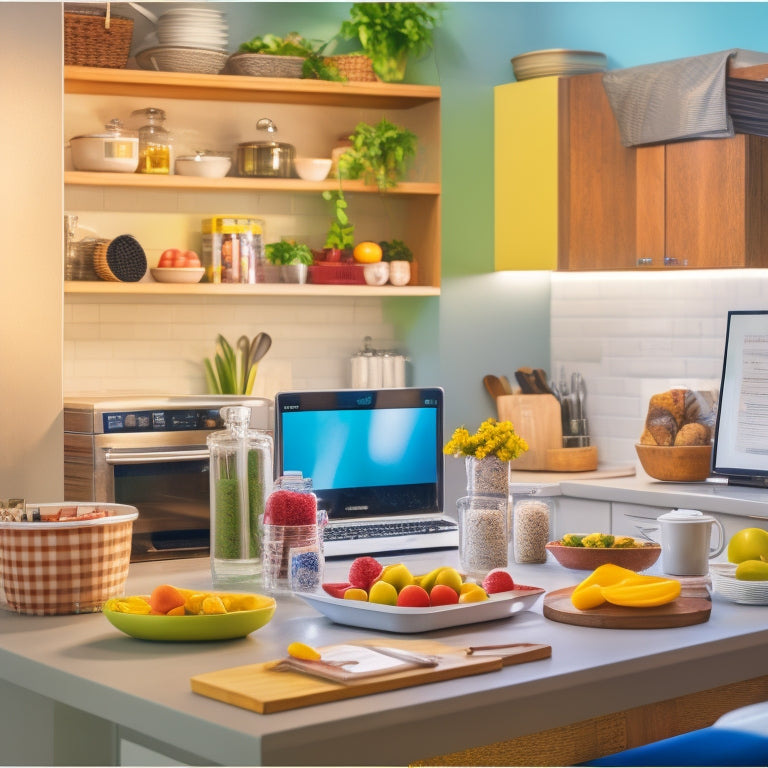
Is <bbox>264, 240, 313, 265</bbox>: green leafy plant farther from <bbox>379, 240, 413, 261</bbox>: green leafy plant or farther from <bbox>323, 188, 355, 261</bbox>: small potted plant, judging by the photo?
<bbox>379, 240, 413, 261</bbox>: green leafy plant

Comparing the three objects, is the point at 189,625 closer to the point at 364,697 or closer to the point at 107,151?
the point at 364,697

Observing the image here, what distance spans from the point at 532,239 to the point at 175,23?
1682 millimetres

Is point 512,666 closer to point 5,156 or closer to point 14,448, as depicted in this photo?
point 14,448

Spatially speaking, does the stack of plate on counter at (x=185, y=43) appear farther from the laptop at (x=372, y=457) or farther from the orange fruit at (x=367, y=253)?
the laptop at (x=372, y=457)

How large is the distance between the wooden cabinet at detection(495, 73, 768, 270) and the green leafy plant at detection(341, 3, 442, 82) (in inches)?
17.7

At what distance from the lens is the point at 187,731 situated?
1.66 meters

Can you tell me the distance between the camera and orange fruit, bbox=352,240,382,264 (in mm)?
5305

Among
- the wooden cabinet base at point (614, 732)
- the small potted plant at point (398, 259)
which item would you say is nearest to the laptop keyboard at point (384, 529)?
the wooden cabinet base at point (614, 732)

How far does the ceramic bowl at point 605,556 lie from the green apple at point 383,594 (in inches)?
26.5

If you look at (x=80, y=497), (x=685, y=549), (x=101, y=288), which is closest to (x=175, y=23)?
(x=101, y=288)

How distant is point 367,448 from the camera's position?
10.8ft

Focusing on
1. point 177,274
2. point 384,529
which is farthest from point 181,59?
point 384,529

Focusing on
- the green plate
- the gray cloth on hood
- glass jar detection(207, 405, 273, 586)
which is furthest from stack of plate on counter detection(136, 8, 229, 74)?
the green plate

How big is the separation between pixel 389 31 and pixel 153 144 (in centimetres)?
108
